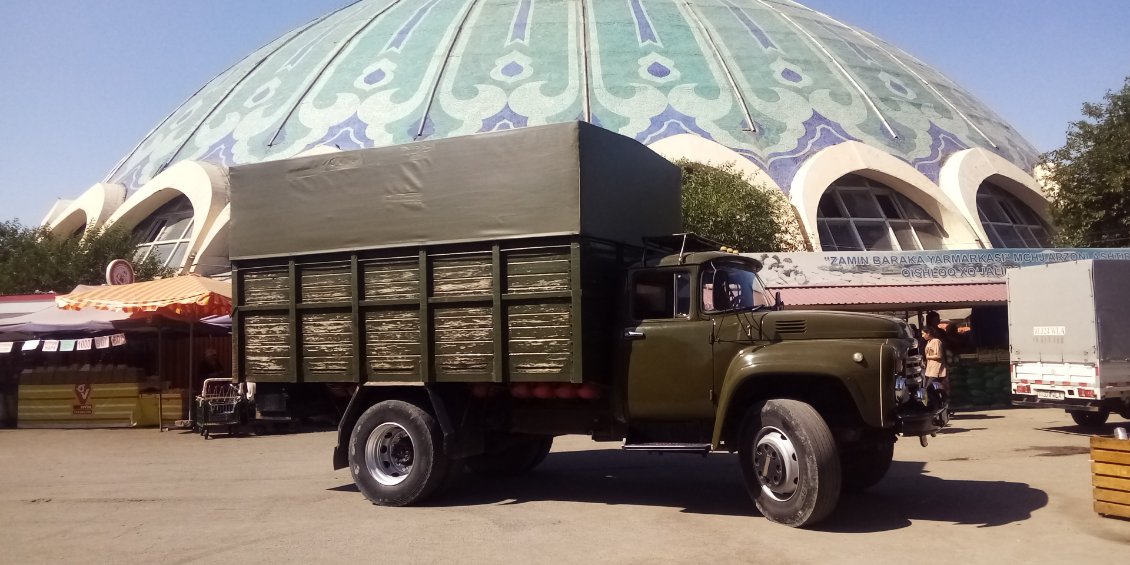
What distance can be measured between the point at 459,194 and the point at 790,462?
3.90m

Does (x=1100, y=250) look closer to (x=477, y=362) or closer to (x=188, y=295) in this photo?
(x=477, y=362)

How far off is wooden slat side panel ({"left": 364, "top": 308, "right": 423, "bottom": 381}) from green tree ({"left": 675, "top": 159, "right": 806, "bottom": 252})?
1130cm

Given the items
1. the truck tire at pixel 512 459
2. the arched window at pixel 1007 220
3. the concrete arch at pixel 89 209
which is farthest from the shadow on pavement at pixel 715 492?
the concrete arch at pixel 89 209

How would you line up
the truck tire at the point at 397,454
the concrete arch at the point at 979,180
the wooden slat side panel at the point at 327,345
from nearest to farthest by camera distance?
the truck tire at the point at 397,454 < the wooden slat side panel at the point at 327,345 < the concrete arch at the point at 979,180

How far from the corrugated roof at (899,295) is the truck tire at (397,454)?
34.4 ft

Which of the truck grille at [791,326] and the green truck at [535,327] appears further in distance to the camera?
the truck grille at [791,326]

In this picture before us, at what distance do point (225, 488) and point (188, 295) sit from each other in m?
6.95

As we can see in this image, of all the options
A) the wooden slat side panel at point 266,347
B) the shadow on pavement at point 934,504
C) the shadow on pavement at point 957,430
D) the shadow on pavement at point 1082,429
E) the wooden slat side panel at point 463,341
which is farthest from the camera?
the shadow on pavement at point 957,430

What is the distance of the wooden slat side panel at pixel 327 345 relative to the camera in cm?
888

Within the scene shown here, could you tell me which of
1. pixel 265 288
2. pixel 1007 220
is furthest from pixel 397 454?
pixel 1007 220

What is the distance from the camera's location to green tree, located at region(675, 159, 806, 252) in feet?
63.6

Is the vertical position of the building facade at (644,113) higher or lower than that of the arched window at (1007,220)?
higher

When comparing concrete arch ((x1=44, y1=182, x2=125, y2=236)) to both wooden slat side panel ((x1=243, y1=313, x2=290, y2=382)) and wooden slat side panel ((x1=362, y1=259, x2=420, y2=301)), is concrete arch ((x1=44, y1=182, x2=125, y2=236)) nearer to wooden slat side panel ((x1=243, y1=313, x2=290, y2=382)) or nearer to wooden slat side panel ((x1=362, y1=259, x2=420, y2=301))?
wooden slat side panel ((x1=243, y1=313, x2=290, y2=382))

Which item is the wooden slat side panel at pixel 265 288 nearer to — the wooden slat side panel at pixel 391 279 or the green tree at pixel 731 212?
the wooden slat side panel at pixel 391 279
